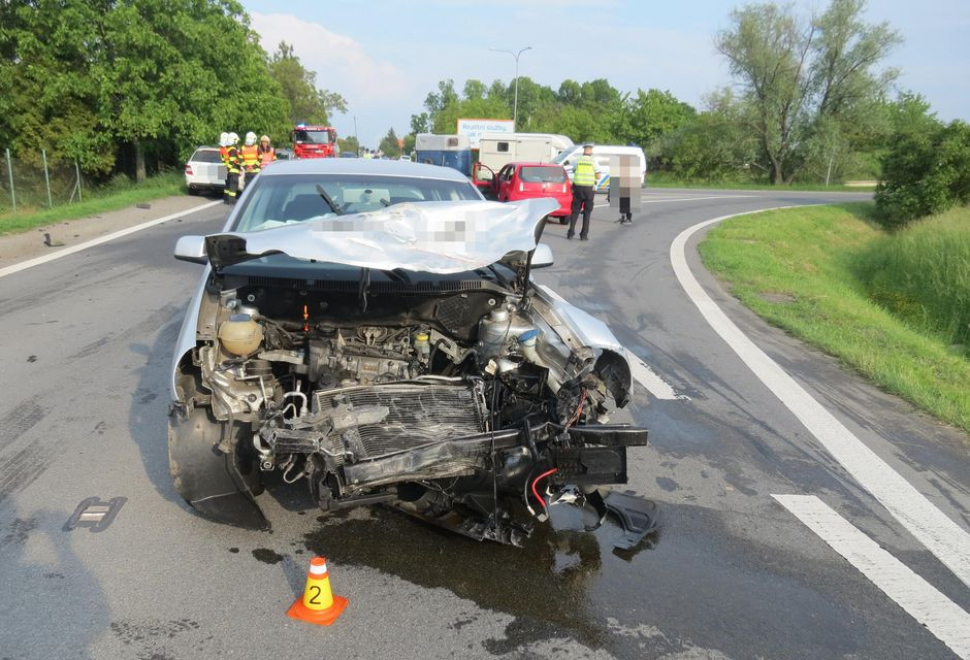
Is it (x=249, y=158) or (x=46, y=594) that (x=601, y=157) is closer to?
(x=249, y=158)

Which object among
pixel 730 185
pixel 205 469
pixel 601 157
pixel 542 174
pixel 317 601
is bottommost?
pixel 317 601

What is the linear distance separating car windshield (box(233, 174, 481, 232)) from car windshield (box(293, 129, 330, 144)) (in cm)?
3174

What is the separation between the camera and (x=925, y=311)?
44.9ft

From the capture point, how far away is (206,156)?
22.7 m

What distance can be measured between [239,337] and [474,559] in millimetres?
1554

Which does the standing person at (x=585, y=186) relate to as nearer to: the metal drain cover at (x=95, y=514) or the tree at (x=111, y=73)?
the metal drain cover at (x=95, y=514)

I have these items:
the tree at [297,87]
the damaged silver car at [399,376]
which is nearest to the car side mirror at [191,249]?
the damaged silver car at [399,376]

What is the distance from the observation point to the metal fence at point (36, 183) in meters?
18.6

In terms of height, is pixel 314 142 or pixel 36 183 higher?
pixel 314 142

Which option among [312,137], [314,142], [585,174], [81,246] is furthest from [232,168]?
[312,137]

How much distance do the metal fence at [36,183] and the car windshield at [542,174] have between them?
1187 cm

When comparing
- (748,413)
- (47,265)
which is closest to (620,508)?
(748,413)

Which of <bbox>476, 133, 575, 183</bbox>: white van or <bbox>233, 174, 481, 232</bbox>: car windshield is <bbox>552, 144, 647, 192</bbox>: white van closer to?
<bbox>476, 133, 575, 183</bbox>: white van

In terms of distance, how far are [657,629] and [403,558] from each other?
1.20 m
